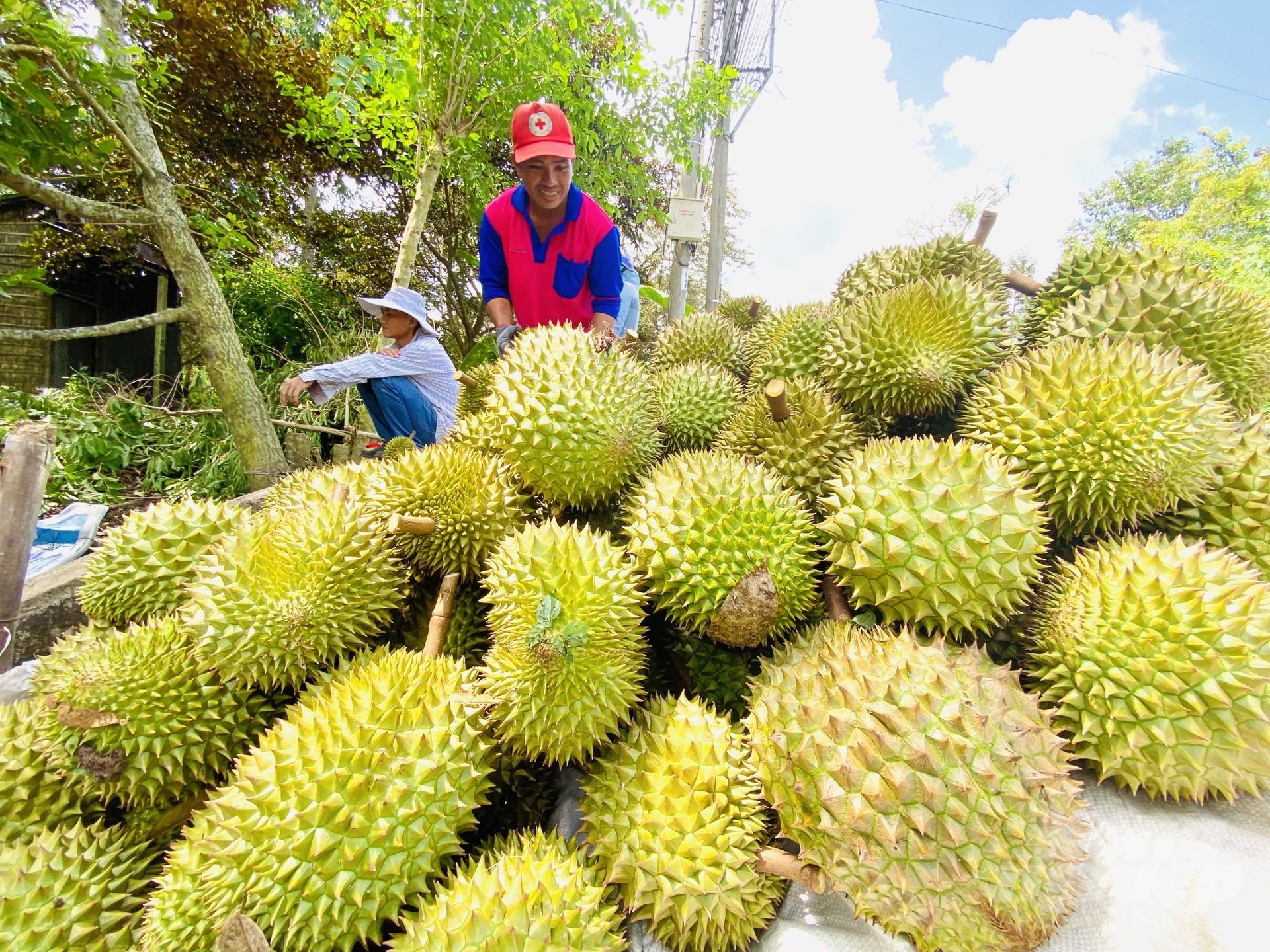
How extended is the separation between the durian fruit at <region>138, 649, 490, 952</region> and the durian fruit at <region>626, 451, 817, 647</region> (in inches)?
24.0

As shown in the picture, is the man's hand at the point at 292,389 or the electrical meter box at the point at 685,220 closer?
the man's hand at the point at 292,389

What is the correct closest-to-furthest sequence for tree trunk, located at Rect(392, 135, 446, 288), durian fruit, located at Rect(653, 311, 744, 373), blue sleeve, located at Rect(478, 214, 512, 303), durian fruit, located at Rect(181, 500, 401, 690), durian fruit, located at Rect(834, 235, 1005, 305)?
1. durian fruit, located at Rect(181, 500, 401, 690)
2. durian fruit, located at Rect(834, 235, 1005, 305)
3. durian fruit, located at Rect(653, 311, 744, 373)
4. blue sleeve, located at Rect(478, 214, 512, 303)
5. tree trunk, located at Rect(392, 135, 446, 288)

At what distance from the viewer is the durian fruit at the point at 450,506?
5.49ft

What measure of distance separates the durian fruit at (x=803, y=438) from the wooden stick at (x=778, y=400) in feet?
0.05

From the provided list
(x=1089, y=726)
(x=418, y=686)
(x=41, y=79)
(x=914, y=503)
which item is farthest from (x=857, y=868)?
(x=41, y=79)

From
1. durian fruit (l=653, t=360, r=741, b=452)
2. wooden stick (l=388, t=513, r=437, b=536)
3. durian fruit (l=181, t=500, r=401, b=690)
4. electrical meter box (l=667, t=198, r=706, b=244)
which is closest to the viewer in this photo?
durian fruit (l=181, t=500, r=401, b=690)

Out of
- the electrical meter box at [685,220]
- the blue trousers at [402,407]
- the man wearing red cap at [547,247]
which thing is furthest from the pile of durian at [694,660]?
the electrical meter box at [685,220]

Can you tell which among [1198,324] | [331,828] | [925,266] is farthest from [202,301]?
[1198,324]

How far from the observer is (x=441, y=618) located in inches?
61.4

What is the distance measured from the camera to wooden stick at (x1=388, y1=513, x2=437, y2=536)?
1.55 m

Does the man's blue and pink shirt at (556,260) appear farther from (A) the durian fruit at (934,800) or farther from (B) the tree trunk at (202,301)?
(B) the tree trunk at (202,301)

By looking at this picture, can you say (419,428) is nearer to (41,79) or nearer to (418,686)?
(418,686)

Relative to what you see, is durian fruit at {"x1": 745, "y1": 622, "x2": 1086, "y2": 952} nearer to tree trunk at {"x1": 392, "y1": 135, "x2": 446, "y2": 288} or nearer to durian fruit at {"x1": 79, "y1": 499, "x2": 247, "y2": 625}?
durian fruit at {"x1": 79, "y1": 499, "x2": 247, "y2": 625}

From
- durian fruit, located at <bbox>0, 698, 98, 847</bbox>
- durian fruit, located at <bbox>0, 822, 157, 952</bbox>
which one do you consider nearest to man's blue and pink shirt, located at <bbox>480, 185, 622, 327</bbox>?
durian fruit, located at <bbox>0, 698, 98, 847</bbox>
